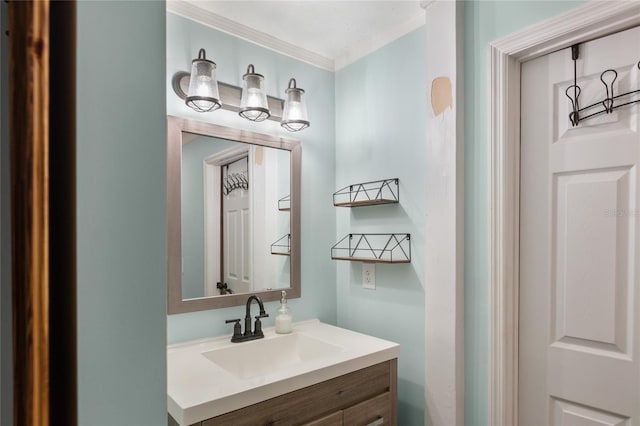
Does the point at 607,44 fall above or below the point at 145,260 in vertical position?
above

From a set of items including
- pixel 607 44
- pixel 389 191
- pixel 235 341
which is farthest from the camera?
pixel 389 191

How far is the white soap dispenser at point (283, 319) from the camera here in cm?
177

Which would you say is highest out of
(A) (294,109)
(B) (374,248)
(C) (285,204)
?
(A) (294,109)

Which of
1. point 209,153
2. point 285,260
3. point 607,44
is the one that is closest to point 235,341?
point 285,260

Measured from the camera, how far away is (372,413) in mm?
1470

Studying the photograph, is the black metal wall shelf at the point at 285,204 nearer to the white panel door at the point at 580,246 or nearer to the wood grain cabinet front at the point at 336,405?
the wood grain cabinet front at the point at 336,405

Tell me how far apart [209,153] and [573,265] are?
1497 mm

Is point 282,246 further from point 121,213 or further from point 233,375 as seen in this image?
point 121,213

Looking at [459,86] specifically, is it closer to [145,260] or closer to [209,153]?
[209,153]

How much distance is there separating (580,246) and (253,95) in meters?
1.41

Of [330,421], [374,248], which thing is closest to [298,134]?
[374,248]

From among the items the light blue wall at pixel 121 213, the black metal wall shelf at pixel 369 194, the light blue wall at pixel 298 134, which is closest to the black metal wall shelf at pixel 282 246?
the light blue wall at pixel 298 134

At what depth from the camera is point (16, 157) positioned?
37 centimetres

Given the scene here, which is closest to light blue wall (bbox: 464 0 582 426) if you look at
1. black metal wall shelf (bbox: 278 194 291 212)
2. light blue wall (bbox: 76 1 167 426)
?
black metal wall shelf (bbox: 278 194 291 212)
